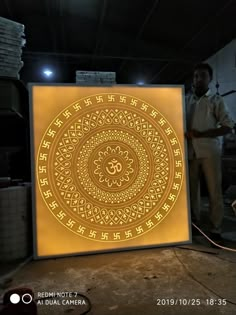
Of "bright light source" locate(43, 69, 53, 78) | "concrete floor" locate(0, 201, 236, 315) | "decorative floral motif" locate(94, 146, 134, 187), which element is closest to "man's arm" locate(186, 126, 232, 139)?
"decorative floral motif" locate(94, 146, 134, 187)

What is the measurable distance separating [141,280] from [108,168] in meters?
0.97

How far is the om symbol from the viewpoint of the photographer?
2.58 m

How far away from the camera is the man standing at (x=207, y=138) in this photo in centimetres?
281

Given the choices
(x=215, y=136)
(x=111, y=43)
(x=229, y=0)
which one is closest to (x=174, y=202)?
(x=215, y=136)

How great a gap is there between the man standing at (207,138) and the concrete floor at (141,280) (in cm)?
47

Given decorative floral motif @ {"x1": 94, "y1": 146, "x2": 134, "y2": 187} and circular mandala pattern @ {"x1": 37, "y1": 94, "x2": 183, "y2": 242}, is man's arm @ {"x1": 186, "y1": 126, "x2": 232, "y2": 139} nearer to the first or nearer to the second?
circular mandala pattern @ {"x1": 37, "y1": 94, "x2": 183, "y2": 242}

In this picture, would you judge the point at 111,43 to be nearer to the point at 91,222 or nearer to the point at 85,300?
the point at 91,222

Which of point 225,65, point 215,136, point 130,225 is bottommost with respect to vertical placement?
point 130,225

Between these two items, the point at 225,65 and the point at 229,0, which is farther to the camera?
the point at 225,65

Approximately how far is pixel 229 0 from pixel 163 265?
453 cm

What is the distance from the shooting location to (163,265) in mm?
2270

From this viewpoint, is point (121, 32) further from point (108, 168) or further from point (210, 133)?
point (108, 168)

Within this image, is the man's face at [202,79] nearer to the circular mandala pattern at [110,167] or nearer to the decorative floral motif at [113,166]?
the circular mandala pattern at [110,167]

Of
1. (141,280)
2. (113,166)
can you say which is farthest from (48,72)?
(141,280)
